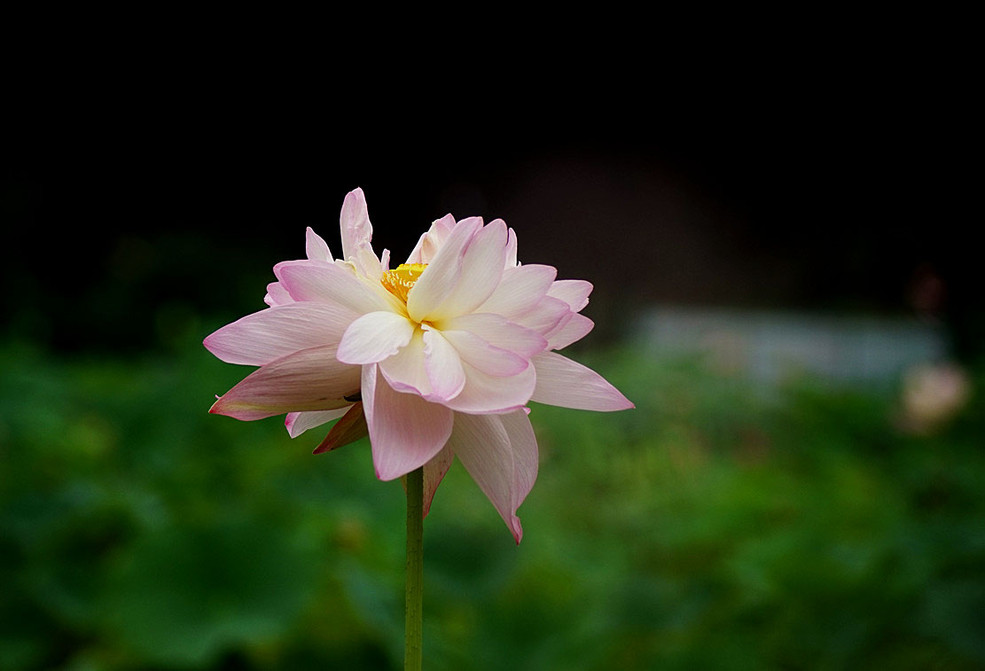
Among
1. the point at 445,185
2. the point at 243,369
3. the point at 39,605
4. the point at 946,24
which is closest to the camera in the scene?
the point at 39,605

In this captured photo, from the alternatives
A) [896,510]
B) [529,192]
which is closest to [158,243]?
[529,192]

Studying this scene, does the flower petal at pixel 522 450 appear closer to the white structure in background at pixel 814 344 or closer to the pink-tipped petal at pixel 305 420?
the pink-tipped petal at pixel 305 420

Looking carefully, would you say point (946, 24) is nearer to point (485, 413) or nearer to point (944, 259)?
point (944, 259)

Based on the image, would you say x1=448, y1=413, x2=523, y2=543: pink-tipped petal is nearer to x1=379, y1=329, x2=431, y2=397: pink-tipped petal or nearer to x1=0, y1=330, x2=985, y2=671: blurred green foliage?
x1=379, y1=329, x2=431, y2=397: pink-tipped petal

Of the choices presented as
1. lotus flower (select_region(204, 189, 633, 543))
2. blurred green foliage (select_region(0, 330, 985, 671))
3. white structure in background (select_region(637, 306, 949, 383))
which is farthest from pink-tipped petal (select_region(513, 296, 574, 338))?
Answer: white structure in background (select_region(637, 306, 949, 383))

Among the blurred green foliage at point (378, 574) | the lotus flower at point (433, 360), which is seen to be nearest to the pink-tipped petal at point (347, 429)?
the lotus flower at point (433, 360)
